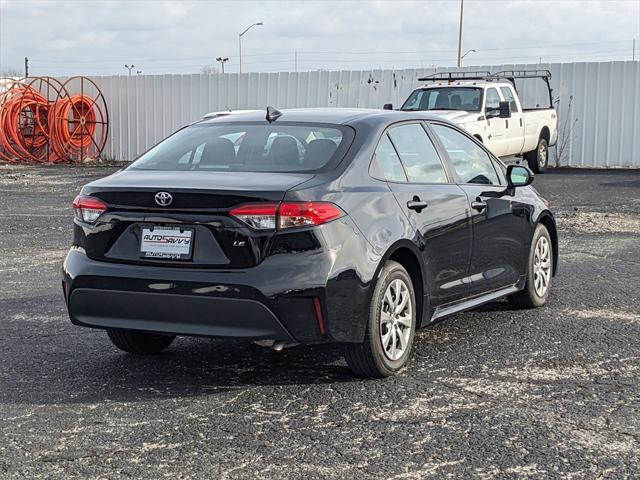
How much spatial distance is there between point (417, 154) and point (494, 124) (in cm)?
1405

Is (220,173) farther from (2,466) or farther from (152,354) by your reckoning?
(2,466)

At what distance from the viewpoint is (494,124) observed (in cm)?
2045

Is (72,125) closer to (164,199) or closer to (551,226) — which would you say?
(551,226)

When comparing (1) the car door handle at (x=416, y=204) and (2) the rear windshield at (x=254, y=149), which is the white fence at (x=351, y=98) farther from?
(2) the rear windshield at (x=254, y=149)

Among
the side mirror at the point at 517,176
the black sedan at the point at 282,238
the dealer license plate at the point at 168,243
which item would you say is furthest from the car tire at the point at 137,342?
the side mirror at the point at 517,176

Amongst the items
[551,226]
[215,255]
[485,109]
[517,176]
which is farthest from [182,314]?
[485,109]

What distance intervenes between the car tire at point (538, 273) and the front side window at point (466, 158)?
2.47 feet

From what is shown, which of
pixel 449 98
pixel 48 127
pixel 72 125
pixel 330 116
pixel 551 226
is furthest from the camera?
pixel 72 125

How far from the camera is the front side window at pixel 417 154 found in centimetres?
657

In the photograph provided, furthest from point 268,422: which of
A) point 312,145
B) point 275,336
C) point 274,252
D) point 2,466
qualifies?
point 312,145

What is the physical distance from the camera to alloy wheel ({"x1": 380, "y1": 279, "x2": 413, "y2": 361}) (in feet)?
19.7

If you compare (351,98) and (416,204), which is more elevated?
(351,98)

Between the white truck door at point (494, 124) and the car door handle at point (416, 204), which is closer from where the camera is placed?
the car door handle at point (416, 204)

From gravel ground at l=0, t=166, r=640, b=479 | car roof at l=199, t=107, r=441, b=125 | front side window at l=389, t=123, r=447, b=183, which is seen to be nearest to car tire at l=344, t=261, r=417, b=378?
gravel ground at l=0, t=166, r=640, b=479
